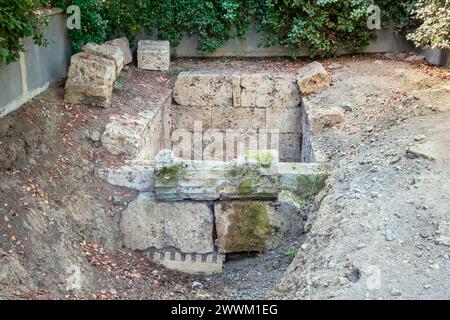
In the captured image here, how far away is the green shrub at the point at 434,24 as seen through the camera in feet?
26.3

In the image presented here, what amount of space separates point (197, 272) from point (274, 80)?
440 cm

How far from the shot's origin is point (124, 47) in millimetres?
9250

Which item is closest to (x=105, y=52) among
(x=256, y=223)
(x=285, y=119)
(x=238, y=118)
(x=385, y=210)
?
(x=238, y=118)

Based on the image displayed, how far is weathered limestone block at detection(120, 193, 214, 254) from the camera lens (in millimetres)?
6234

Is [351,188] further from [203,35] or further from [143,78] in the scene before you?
[203,35]

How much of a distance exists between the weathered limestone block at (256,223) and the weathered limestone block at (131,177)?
88cm

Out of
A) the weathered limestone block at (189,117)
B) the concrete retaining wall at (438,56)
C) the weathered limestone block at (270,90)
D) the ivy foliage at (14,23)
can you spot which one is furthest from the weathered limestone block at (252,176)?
the concrete retaining wall at (438,56)

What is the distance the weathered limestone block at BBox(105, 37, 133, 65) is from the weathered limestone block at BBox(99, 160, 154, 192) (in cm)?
336

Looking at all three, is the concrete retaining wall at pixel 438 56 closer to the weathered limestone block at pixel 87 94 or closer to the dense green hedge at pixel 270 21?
the dense green hedge at pixel 270 21

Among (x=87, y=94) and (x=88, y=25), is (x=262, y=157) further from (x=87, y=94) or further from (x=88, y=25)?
(x=88, y=25)

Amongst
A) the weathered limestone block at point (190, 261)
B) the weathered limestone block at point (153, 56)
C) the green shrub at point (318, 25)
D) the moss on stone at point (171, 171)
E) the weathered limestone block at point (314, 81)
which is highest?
the green shrub at point (318, 25)

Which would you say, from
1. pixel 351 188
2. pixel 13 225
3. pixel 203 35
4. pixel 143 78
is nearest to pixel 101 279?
pixel 13 225

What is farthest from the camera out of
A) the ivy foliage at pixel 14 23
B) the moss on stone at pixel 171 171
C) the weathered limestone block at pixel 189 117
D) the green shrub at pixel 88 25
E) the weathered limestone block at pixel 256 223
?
the weathered limestone block at pixel 189 117

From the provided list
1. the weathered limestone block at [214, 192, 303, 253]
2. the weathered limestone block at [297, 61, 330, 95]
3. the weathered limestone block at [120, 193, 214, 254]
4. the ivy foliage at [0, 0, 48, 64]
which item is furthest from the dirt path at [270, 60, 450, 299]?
the ivy foliage at [0, 0, 48, 64]
